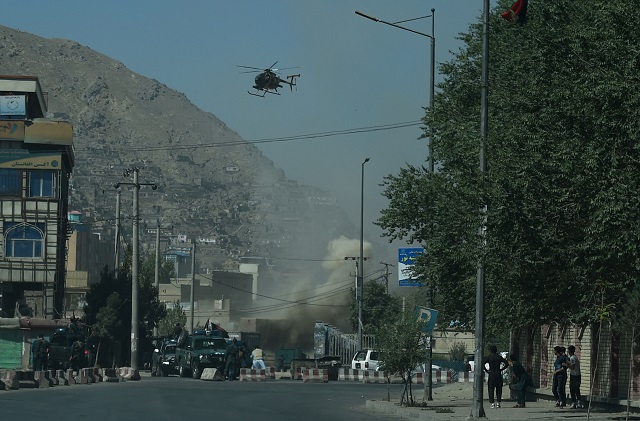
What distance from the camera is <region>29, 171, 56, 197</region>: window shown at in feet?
283

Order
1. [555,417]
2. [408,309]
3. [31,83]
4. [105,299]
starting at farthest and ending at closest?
1. [31,83]
2. [105,299]
3. [408,309]
4. [555,417]

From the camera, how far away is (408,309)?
3650 cm

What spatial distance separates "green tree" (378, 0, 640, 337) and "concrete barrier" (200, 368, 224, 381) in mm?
22566

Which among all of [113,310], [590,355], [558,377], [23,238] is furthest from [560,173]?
[23,238]

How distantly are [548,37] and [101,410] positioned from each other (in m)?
12.9

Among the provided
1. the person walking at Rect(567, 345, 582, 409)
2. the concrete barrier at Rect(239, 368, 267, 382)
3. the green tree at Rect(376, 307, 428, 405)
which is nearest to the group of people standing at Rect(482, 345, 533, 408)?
the green tree at Rect(376, 307, 428, 405)

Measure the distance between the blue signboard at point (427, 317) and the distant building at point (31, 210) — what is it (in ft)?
167

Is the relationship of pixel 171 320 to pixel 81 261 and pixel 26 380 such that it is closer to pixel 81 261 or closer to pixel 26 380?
pixel 81 261

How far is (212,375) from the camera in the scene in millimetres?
56375

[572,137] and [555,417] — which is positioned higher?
[572,137]

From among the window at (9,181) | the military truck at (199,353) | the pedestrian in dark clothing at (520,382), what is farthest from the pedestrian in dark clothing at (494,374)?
the window at (9,181)

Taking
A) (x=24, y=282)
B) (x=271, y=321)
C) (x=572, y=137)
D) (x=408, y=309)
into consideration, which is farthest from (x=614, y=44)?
(x=271, y=321)

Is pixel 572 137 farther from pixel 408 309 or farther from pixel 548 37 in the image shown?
pixel 408 309

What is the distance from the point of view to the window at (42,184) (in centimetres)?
8625
